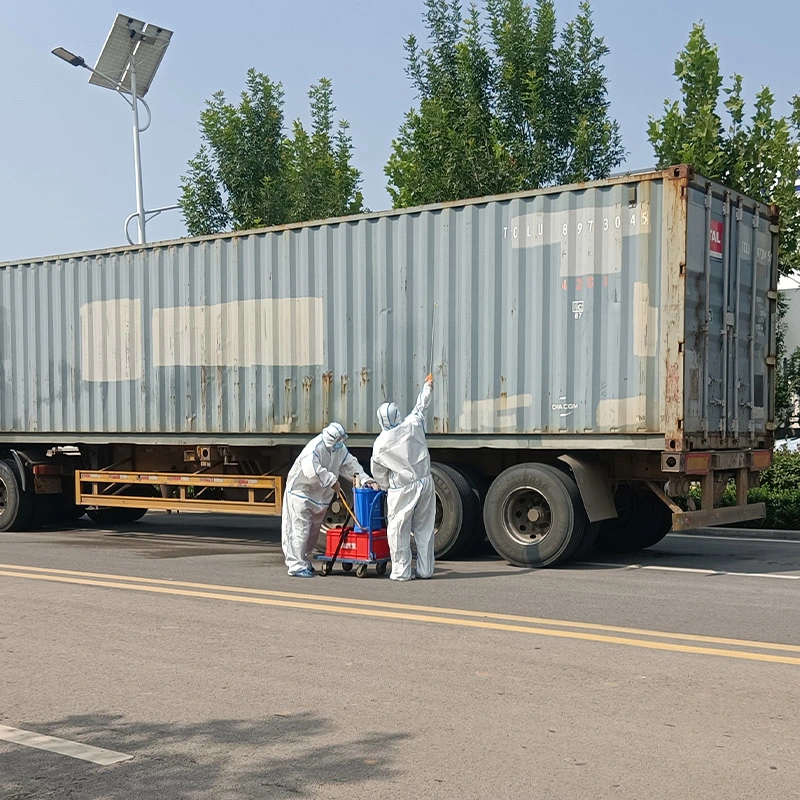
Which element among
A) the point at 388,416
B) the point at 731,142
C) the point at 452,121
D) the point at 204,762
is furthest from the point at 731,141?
the point at 204,762

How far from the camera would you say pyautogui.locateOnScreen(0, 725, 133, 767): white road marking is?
4910 millimetres

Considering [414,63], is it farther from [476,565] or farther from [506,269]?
[476,565]

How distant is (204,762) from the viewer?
15.8ft

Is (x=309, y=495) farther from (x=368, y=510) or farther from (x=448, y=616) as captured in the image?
(x=448, y=616)

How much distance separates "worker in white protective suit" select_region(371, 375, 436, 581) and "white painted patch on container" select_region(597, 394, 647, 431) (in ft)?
5.83

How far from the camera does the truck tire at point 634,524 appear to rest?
1268 cm

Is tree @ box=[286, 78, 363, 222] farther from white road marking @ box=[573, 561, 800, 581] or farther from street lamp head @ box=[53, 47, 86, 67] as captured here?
white road marking @ box=[573, 561, 800, 581]

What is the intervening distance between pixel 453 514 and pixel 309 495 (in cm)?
175

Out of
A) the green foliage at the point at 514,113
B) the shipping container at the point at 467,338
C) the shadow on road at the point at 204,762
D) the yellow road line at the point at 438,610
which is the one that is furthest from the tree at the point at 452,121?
the shadow on road at the point at 204,762

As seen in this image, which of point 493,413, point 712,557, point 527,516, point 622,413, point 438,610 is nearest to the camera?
point 438,610

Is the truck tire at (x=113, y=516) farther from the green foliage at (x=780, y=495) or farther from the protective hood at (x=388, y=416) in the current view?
the green foliage at (x=780, y=495)

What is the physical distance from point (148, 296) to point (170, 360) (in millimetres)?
900

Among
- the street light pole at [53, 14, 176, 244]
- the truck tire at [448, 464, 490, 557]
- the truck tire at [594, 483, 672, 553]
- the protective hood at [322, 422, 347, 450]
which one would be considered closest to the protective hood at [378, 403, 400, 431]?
the protective hood at [322, 422, 347, 450]

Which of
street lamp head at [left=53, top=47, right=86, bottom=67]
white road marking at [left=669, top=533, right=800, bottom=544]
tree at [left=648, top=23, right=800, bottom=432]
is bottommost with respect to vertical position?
white road marking at [left=669, top=533, right=800, bottom=544]
